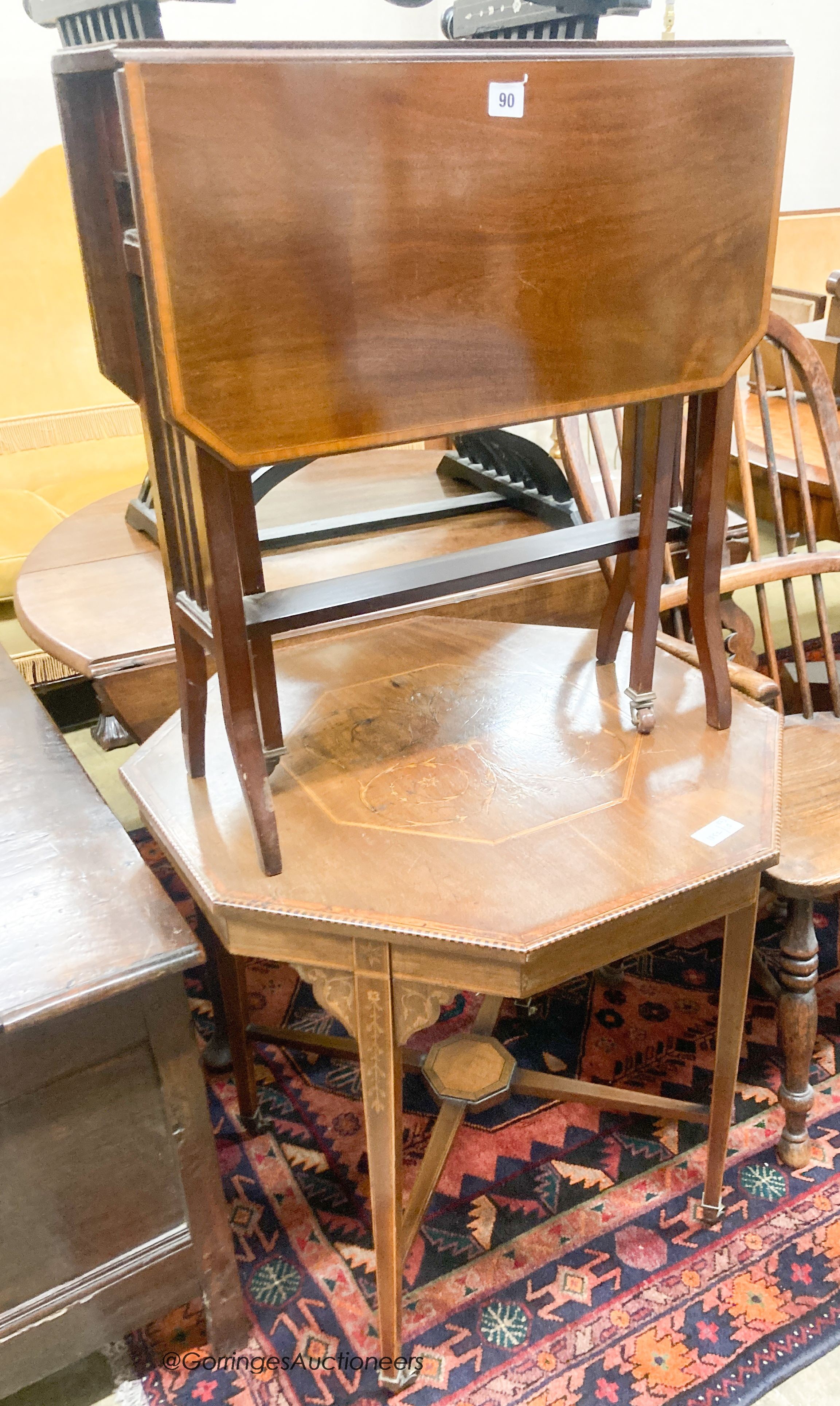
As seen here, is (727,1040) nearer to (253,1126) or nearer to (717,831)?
(717,831)

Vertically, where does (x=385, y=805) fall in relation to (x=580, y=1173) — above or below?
above

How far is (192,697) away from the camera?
3.65 feet

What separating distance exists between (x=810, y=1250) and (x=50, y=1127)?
0.98 m

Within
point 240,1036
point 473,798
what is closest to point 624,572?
point 473,798

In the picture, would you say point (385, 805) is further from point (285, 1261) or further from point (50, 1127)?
point (285, 1261)

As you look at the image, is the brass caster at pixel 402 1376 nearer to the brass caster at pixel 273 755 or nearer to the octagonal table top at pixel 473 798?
the octagonal table top at pixel 473 798

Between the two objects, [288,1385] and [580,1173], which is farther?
[580,1173]

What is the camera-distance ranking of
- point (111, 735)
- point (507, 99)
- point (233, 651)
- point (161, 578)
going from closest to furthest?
point (507, 99) < point (233, 651) < point (111, 735) < point (161, 578)

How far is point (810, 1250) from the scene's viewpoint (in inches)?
49.7

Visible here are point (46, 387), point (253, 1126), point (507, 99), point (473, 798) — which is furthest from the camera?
point (46, 387)

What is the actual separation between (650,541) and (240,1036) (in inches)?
35.5

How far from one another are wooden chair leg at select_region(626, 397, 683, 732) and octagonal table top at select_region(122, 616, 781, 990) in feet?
0.15

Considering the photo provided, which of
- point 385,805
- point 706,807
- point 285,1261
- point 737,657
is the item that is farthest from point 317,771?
point 737,657

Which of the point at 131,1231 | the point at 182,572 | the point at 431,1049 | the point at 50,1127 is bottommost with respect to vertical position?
the point at 431,1049
